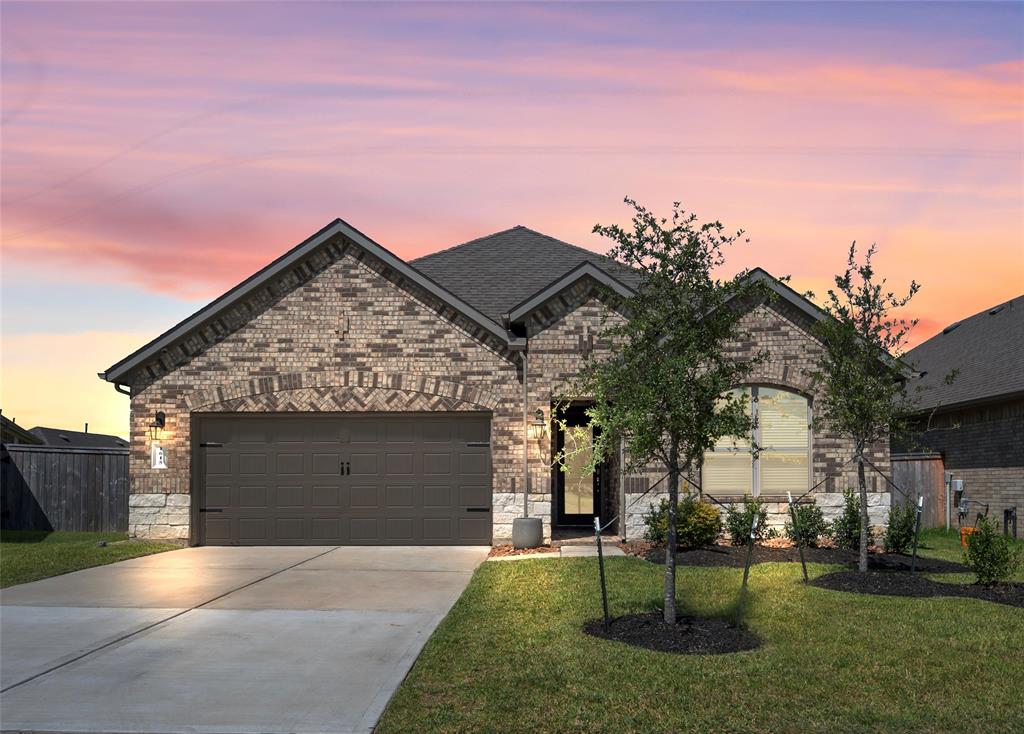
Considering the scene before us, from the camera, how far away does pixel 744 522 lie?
19.0m

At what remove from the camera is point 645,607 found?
38.9ft

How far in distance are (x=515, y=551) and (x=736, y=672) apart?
10112mm

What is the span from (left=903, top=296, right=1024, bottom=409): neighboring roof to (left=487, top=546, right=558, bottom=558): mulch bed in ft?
29.8

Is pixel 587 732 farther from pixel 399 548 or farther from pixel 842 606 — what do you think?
pixel 399 548

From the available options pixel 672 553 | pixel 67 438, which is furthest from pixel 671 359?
pixel 67 438

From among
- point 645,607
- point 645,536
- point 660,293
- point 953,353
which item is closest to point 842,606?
point 645,607

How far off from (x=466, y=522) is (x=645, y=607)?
8.50 metres

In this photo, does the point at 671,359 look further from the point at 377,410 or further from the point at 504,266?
the point at 504,266

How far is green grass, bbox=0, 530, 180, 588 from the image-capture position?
627 inches

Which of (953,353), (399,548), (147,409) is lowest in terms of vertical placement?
(399,548)

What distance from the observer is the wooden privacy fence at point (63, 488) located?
23.4 metres

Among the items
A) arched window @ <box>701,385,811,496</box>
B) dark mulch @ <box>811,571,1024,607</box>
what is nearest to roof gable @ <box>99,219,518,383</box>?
arched window @ <box>701,385,811,496</box>

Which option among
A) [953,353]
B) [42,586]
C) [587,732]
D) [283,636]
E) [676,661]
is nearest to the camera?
[587,732]

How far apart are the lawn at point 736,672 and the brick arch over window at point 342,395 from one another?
7.51m
